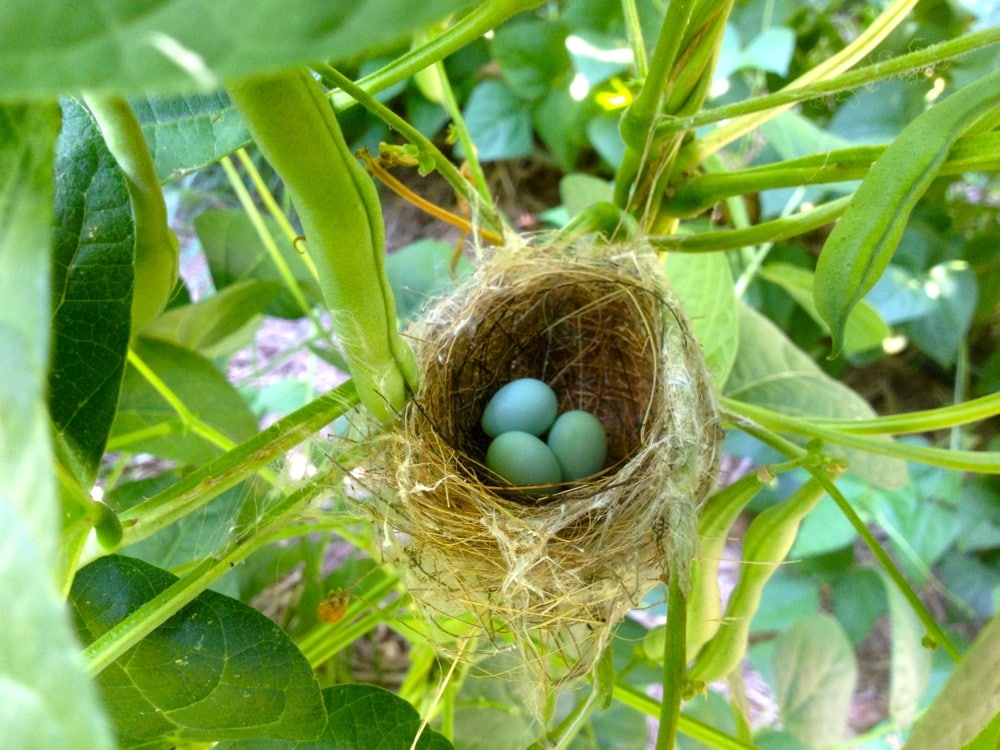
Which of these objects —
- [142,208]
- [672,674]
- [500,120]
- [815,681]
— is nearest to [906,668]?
[815,681]

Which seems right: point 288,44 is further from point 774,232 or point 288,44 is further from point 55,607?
point 774,232

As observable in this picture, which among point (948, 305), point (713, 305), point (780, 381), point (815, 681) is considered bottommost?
point (815, 681)

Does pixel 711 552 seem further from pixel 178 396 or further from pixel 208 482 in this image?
pixel 178 396

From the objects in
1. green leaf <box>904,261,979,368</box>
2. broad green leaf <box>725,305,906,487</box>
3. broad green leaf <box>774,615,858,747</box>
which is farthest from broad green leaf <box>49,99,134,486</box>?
green leaf <box>904,261,979,368</box>

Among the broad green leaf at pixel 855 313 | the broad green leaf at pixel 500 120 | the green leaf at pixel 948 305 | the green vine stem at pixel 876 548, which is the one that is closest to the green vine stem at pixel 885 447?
the green vine stem at pixel 876 548

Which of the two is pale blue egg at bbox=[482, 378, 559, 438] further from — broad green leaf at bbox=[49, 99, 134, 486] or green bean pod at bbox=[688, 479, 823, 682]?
broad green leaf at bbox=[49, 99, 134, 486]

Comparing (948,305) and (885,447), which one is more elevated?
(885,447)

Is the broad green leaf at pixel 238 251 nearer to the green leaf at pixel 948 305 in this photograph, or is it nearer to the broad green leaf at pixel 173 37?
the broad green leaf at pixel 173 37

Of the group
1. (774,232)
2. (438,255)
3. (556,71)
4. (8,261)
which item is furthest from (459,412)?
(556,71)
